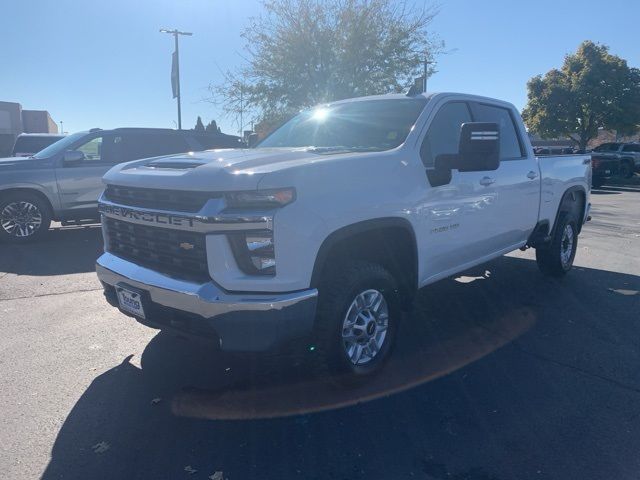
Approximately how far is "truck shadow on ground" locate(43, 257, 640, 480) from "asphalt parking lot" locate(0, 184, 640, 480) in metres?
0.01

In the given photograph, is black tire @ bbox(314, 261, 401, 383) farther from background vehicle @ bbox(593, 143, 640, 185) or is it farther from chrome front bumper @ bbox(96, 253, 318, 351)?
background vehicle @ bbox(593, 143, 640, 185)

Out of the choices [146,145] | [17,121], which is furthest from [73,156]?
[17,121]

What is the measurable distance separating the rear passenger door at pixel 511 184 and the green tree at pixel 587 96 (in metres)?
26.2

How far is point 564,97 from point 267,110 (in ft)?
60.4

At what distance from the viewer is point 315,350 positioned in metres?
3.38

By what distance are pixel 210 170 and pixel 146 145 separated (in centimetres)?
709

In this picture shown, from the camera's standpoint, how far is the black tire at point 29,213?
8383mm

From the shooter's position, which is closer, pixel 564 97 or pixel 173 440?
pixel 173 440

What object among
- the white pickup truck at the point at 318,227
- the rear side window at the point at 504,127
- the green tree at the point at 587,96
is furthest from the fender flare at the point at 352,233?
the green tree at the point at 587,96

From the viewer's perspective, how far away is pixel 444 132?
14.7ft

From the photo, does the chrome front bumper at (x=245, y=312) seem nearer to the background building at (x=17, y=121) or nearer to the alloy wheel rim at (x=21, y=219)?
the alloy wheel rim at (x=21, y=219)

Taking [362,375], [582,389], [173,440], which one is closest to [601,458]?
[582,389]

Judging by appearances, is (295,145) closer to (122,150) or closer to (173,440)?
(173,440)

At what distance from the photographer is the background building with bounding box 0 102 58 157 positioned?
42.6 metres
